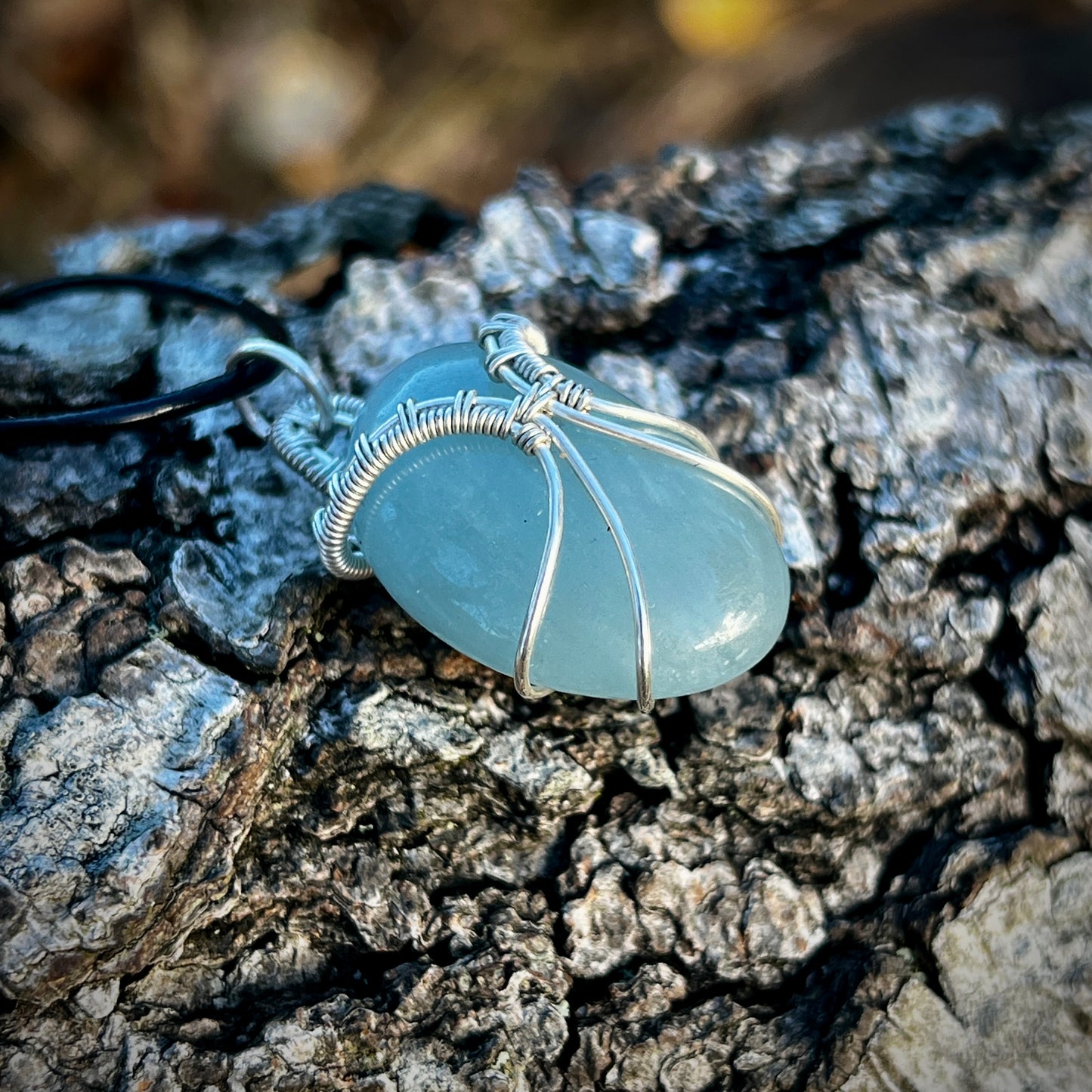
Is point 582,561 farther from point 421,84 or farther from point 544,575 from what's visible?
point 421,84

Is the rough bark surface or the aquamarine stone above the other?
the aquamarine stone

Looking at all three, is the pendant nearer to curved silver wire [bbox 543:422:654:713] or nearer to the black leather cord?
curved silver wire [bbox 543:422:654:713]

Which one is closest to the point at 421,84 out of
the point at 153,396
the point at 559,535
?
the point at 153,396

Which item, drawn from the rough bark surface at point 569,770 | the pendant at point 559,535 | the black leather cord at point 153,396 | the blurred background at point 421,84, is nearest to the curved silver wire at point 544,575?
the pendant at point 559,535

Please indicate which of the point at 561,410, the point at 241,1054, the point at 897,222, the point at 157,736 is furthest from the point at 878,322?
the point at 241,1054

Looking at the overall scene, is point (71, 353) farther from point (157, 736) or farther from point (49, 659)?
point (157, 736)

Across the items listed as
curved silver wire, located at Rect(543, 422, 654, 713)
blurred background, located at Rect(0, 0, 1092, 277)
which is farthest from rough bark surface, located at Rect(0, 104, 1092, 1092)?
blurred background, located at Rect(0, 0, 1092, 277)
